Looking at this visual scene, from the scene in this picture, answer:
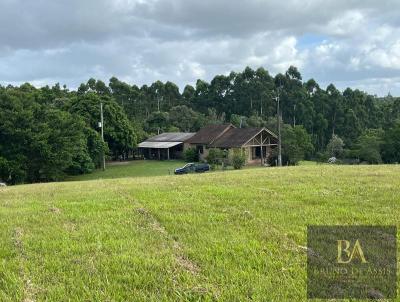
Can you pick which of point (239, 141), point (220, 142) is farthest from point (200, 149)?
point (239, 141)

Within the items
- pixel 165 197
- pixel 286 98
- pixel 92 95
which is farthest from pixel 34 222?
pixel 286 98

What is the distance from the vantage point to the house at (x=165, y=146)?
55.6m

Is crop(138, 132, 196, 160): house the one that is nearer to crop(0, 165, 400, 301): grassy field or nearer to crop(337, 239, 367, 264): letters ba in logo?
crop(0, 165, 400, 301): grassy field

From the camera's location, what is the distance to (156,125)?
70938mm

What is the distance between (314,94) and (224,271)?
246ft

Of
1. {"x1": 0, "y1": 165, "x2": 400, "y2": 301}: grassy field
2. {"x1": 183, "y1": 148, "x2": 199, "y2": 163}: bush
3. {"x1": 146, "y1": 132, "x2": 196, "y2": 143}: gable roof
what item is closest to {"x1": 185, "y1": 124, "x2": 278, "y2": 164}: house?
{"x1": 183, "y1": 148, "x2": 199, "y2": 163}: bush

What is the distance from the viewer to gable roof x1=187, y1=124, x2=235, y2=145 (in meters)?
51.7

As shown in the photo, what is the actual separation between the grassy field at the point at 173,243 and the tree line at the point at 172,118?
25.9 m

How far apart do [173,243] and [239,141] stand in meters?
42.6

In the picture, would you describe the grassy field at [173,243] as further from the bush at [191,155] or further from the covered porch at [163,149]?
the covered porch at [163,149]

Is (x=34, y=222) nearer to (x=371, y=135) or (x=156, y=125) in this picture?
(x=371, y=135)

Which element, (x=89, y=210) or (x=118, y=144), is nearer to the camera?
(x=89, y=210)

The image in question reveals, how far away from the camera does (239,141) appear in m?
48.7

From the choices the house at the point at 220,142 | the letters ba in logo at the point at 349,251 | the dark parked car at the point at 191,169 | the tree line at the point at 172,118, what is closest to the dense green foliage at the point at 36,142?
the tree line at the point at 172,118
